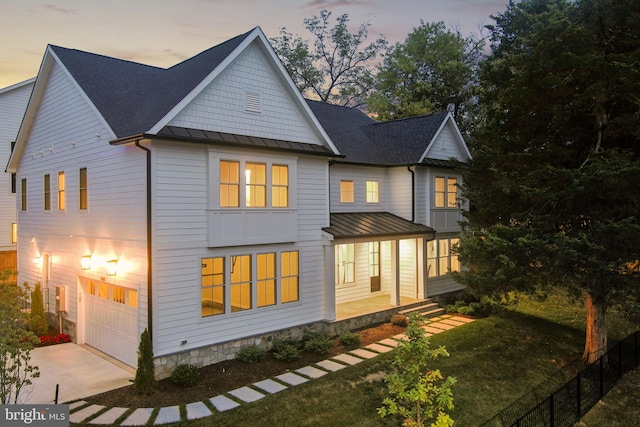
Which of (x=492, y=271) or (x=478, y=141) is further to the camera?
(x=478, y=141)

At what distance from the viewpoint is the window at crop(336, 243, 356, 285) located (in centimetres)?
1720

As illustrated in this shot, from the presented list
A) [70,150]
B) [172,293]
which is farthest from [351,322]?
[70,150]

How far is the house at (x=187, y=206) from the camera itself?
35.3 ft

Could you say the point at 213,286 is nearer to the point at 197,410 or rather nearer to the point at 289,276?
the point at 289,276

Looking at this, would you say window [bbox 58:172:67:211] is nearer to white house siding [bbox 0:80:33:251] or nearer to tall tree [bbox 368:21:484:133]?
white house siding [bbox 0:80:33:251]

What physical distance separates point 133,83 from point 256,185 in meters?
5.76

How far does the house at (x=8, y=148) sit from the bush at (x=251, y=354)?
759 inches

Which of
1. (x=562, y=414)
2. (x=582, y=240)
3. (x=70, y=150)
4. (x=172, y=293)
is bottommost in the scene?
(x=562, y=414)

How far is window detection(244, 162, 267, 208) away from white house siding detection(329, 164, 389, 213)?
14.8 ft

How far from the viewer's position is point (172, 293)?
10680mm

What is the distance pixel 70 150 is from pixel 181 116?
523 centimetres

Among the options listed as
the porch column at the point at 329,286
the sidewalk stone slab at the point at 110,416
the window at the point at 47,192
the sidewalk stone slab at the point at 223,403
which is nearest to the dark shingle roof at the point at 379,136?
the porch column at the point at 329,286

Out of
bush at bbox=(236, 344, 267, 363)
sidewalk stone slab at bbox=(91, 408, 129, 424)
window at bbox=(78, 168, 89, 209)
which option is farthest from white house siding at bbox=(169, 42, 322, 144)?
sidewalk stone slab at bbox=(91, 408, 129, 424)

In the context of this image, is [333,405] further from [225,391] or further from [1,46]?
[1,46]
